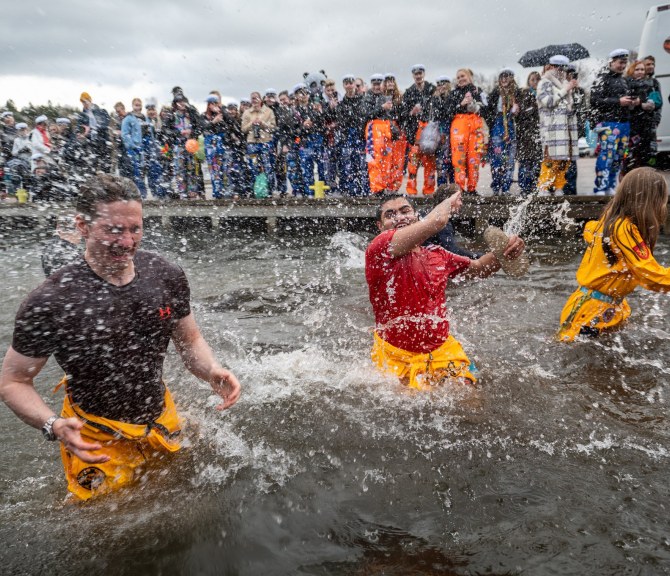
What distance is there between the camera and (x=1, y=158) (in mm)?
13750

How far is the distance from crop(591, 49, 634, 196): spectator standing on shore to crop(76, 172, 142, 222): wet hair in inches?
315

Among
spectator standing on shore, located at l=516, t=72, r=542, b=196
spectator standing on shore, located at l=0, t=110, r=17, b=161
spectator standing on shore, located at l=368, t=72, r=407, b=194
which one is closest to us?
spectator standing on shore, located at l=516, t=72, r=542, b=196

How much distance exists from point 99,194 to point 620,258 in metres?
3.34

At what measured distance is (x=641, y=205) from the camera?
11.3 feet

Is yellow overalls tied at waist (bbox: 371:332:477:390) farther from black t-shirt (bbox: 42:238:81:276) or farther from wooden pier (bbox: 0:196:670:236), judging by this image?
wooden pier (bbox: 0:196:670:236)

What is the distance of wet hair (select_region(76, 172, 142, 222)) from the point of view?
7.25ft

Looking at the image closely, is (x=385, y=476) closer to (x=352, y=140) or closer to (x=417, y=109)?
(x=417, y=109)

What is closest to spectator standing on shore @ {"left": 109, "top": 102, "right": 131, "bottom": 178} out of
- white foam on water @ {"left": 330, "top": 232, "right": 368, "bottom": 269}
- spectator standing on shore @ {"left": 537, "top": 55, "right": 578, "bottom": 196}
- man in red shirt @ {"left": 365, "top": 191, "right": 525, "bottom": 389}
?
white foam on water @ {"left": 330, "top": 232, "right": 368, "bottom": 269}

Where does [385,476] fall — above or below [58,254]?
below

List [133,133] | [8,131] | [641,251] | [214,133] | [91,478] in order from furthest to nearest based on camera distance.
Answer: [8,131], [133,133], [214,133], [641,251], [91,478]

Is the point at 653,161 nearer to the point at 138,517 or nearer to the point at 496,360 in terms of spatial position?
the point at 496,360

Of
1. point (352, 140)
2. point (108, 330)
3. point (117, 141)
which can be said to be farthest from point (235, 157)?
point (108, 330)

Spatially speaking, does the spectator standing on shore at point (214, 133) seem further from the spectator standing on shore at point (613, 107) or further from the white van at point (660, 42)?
the white van at point (660, 42)

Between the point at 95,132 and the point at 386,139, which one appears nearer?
the point at 386,139
